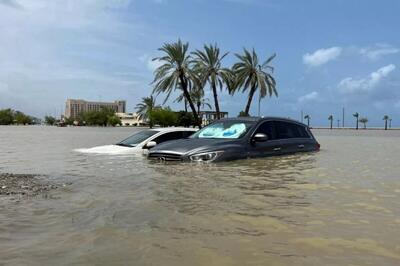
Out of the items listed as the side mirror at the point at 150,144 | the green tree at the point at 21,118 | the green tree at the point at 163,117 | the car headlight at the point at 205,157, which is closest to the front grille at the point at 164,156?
the car headlight at the point at 205,157

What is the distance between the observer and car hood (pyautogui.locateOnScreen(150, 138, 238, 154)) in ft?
35.3

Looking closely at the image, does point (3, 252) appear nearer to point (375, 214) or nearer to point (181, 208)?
point (181, 208)

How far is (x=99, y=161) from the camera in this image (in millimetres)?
12406

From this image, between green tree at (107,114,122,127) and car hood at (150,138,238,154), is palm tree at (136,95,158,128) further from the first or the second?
car hood at (150,138,238,154)

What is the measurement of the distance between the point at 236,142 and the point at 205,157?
122 cm

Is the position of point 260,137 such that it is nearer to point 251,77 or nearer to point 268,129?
point 268,129

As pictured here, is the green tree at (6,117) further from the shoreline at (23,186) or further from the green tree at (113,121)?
the shoreline at (23,186)

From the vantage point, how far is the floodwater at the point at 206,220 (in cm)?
415

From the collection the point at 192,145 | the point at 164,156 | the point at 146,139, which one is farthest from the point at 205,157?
the point at 146,139

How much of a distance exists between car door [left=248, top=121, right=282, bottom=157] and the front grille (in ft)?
6.11

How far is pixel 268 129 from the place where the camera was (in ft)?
41.7

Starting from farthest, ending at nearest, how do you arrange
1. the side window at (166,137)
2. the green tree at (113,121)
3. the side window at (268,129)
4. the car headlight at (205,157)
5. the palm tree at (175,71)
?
the green tree at (113,121)
the palm tree at (175,71)
the side window at (166,137)
the side window at (268,129)
the car headlight at (205,157)

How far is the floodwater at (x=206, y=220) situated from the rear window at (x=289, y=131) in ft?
12.3

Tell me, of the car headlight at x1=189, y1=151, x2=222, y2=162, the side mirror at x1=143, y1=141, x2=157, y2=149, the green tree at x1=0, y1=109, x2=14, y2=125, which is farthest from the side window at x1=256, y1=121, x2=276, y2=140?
→ the green tree at x1=0, y1=109, x2=14, y2=125
